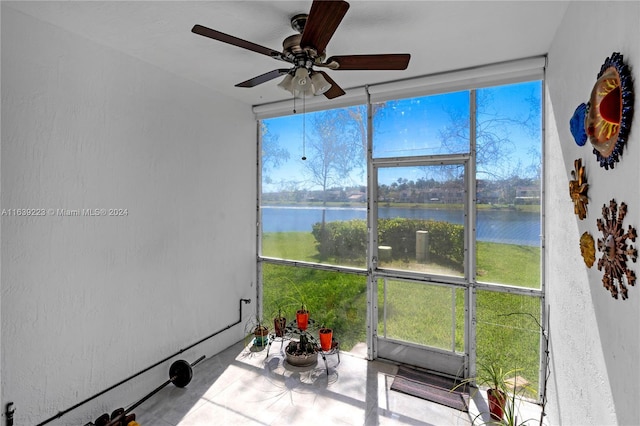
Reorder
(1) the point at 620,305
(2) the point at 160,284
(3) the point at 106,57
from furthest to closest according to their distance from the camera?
(2) the point at 160,284 < (3) the point at 106,57 < (1) the point at 620,305

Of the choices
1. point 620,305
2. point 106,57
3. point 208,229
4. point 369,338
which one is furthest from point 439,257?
point 106,57

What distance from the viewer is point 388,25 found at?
1.99 metres

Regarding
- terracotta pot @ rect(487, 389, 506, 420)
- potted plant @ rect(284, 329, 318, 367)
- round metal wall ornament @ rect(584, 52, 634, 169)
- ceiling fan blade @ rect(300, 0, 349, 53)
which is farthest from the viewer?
potted plant @ rect(284, 329, 318, 367)

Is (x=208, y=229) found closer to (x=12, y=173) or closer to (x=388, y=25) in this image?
(x=12, y=173)

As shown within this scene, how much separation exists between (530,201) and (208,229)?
2.90 metres

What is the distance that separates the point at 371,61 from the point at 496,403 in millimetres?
2411

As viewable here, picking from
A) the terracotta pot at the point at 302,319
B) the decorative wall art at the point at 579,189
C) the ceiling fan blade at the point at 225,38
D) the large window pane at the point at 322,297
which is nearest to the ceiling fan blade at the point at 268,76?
the ceiling fan blade at the point at 225,38

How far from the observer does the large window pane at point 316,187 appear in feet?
10.9

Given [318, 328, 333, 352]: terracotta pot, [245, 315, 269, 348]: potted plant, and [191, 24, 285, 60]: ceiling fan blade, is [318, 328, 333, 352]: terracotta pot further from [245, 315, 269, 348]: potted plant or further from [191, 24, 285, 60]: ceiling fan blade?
[191, 24, 285, 60]: ceiling fan blade

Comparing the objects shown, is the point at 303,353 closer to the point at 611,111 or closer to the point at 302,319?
the point at 302,319

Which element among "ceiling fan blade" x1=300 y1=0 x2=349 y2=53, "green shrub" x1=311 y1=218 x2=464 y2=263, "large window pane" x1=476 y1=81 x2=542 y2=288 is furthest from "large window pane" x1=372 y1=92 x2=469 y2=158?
"ceiling fan blade" x1=300 y1=0 x2=349 y2=53

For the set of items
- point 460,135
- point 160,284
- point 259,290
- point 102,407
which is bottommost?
point 102,407

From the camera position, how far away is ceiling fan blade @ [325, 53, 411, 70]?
5.67ft

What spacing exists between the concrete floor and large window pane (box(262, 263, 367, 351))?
34 cm
